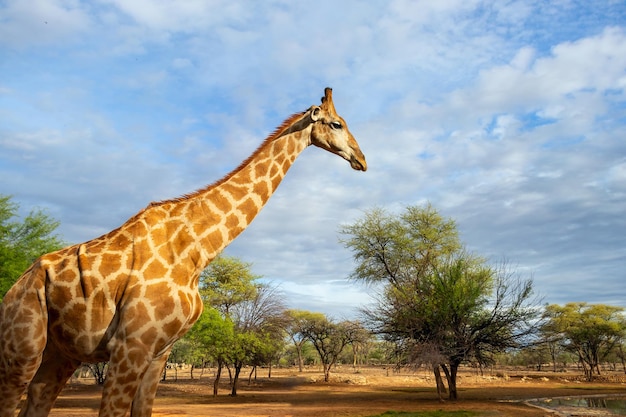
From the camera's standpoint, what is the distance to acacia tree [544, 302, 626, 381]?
5275cm

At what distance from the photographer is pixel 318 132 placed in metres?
6.35

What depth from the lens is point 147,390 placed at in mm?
5004

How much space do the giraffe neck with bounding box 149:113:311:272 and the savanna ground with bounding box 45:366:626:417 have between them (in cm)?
1448

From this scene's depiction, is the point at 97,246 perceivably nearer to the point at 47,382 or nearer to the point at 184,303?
the point at 184,303

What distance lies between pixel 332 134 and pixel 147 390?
3.65m

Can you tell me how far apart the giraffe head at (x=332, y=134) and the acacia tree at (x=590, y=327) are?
5310 centimetres

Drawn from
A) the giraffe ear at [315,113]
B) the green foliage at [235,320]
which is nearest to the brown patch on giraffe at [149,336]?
the giraffe ear at [315,113]

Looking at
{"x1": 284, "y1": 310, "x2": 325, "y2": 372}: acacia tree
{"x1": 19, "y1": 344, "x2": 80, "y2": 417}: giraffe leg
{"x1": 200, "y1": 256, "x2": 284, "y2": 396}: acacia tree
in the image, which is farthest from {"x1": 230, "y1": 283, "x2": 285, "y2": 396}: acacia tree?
{"x1": 19, "y1": 344, "x2": 80, "y2": 417}: giraffe leg

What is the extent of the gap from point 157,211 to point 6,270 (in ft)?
59.3

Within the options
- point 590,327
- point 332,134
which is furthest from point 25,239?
point 590,327

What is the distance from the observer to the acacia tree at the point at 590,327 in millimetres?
52750

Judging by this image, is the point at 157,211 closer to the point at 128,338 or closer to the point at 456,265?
the point at 128,338

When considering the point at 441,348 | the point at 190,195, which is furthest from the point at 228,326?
the point at 190,195

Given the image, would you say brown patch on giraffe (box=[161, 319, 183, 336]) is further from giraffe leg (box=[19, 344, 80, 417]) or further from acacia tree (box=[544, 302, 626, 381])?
acacia tree (box=[544, 302, 626, 381])
